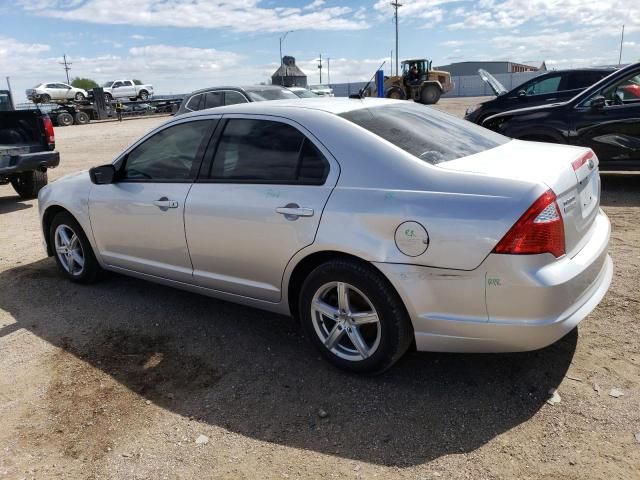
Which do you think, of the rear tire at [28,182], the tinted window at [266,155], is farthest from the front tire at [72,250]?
the rear tire at [28,182]

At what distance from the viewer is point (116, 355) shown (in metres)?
3.79

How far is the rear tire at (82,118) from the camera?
3344 centimetres

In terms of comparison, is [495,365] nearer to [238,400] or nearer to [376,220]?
[376,220]

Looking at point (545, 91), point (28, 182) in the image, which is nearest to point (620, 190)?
point (545, 91)

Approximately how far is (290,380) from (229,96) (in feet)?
32.2

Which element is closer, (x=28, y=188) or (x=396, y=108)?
(x=396, y=108)

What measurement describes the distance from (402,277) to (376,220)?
1.10 ft

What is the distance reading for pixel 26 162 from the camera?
8.65 m

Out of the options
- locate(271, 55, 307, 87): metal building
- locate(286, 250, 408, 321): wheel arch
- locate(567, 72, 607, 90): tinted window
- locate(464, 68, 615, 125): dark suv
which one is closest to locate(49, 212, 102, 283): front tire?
locate(286, 250, 408, 321): wheel arch

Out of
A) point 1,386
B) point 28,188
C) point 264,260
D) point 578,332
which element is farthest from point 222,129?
point 28,188

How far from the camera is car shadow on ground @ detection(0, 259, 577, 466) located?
110 inches

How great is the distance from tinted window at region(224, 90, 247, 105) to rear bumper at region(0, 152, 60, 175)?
4120 mm

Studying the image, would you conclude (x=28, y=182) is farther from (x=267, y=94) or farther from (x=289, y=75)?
(x=289, y=75)

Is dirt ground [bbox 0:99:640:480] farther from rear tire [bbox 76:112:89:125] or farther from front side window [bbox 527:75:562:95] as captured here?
rear tire [bbox 76:112:89:125]
